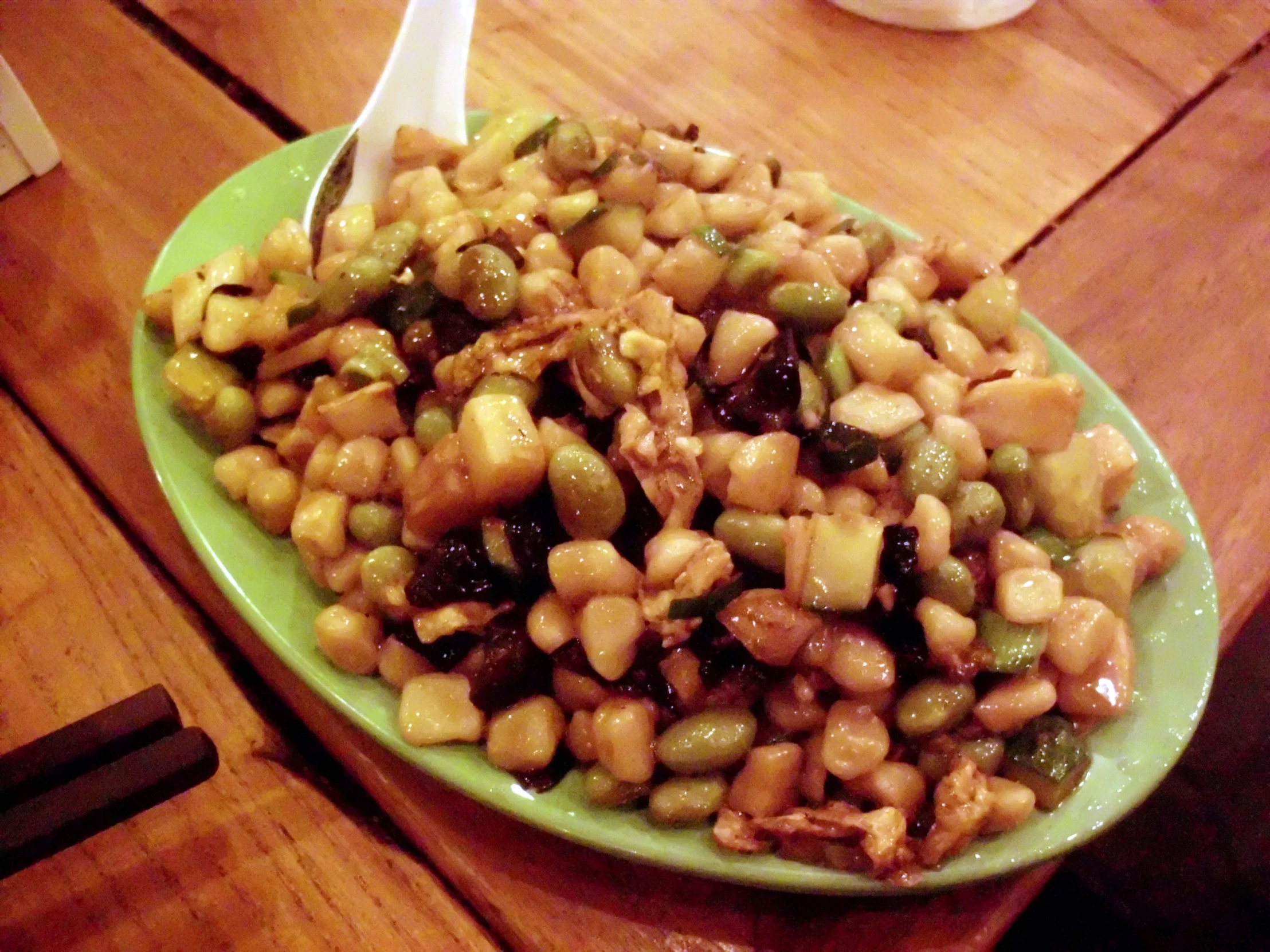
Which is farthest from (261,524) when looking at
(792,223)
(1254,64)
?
(1254,64)

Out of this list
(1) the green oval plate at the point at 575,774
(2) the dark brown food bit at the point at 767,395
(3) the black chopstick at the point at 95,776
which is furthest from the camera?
(2) the dark brown food bit at the point at 767,395

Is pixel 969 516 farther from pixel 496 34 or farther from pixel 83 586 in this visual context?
pixel 496 34

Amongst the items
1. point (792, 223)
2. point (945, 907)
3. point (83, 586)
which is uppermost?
point (792, 223)

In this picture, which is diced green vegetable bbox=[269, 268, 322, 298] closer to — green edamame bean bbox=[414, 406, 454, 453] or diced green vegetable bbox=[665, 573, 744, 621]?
green edamame bean bbox=[414, 406, 454, 453]

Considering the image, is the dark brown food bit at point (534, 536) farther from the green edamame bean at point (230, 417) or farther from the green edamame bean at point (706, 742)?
the green edamame bean at point (230, 417)

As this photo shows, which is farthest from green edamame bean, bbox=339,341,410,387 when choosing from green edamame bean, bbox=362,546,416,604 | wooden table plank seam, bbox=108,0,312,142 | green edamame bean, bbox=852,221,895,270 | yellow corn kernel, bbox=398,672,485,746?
wooden table plank seam, bbox=108,0,312,142

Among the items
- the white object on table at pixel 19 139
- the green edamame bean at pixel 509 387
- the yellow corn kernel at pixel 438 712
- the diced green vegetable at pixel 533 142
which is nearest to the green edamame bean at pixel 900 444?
the green edamame bean at pixel 509 387
